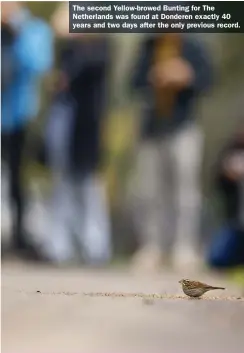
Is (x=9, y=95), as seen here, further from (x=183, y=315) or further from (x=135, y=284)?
(x=183, y=315)

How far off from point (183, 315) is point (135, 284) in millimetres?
180

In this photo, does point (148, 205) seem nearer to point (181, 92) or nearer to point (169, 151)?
point (169, 151)

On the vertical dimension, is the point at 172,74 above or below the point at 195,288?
above

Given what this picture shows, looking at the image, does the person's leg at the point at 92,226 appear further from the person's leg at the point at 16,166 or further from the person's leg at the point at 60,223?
the person's leg at the point at 16,166

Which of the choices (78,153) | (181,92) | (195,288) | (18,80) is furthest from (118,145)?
(195,288)

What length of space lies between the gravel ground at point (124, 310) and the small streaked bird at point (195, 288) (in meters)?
0.02

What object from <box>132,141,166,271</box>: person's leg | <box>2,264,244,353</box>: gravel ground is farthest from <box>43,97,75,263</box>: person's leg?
<box>132,141,166,271</box>: person's leg

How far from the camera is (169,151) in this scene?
1.85 m

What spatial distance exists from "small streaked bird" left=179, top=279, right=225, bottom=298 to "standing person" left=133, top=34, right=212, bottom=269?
6 centimetres

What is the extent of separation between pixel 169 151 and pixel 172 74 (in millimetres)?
237

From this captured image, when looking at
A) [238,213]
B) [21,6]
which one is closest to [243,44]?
[238,213]

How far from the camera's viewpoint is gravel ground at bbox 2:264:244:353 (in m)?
1.86

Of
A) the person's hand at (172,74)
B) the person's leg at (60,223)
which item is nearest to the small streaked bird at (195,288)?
the person's leg at (60,223)

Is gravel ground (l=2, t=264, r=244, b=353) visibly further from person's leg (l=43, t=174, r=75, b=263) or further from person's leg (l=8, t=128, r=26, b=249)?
person's leg (l=8, t=128, r=26, b=249)
